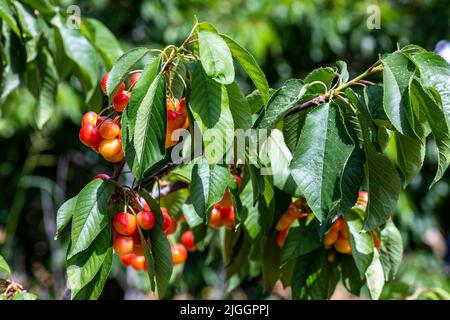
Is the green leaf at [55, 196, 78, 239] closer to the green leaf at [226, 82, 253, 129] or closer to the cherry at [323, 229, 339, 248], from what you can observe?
the green leaf at [226, 82, 253, 129]

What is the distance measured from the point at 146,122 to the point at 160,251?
0.23 m

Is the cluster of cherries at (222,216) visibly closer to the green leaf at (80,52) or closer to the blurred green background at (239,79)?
the green leaf at (80,52)

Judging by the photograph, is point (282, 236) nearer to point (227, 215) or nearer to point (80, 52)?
point (227, 215)

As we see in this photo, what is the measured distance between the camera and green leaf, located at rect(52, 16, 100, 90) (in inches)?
52.5

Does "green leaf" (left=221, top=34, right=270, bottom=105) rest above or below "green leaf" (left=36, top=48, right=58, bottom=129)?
above

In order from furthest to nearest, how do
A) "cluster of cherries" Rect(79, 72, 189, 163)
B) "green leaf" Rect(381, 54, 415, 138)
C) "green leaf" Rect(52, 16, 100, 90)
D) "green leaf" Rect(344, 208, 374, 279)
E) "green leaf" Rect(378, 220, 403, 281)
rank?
"green leaf" Rect(52, 16, 100, 90) < "green leaf" Rect(378, 220, 403, 281) < "green leaf" Rect(344, 208, 374, 279) < "cluster of cherries" Rect(79, 72, 189, 163) < "green leaf" Rect(381, 54, 415, 138)

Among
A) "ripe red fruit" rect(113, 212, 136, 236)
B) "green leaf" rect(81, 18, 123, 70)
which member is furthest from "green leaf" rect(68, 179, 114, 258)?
"green leaf" rect(81, 18, 123, 70)

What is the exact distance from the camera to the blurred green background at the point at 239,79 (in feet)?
9.81

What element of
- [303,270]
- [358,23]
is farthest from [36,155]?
[303,270]

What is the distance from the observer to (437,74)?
2.71ft

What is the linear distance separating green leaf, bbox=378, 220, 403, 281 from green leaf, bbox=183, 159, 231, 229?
411 millimetres

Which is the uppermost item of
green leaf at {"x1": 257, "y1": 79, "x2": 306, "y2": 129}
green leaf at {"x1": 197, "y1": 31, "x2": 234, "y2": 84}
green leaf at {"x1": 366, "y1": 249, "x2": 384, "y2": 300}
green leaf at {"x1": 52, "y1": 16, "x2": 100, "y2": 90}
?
green leaf at {"x1": 197, "y1": 31, "x2": 234, "y2": 84}

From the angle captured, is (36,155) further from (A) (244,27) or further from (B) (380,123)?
(B) (380,123)
